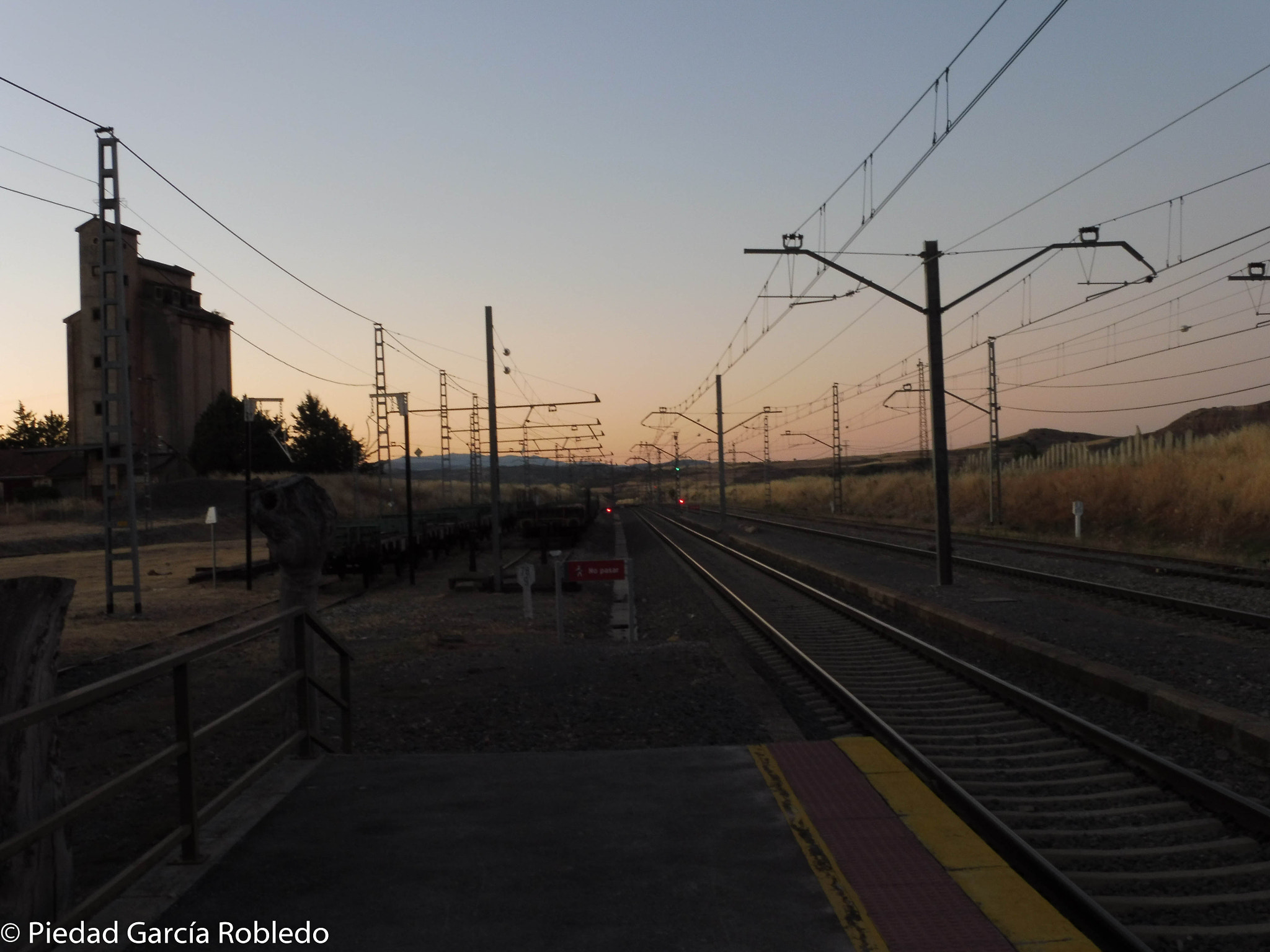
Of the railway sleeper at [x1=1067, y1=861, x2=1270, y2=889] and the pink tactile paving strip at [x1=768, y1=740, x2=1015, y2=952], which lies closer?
the pink tactile paving strip at [x1=768, y1=740, x2=1015, y2=952]

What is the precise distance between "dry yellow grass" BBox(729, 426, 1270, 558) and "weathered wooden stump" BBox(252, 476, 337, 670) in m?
25.9

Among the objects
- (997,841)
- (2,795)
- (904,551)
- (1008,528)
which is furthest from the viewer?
(1008,528)

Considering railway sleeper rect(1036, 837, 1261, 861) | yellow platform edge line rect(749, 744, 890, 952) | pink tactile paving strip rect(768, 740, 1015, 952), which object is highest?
yellow platform edge line rect(749, 744, 890, 952)

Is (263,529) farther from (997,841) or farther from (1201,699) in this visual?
(1201,699)

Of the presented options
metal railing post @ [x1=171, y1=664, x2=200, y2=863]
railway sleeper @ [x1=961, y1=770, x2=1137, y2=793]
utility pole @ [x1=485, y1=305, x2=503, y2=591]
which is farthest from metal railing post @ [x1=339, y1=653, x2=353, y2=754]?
utility pole @ [x1=485, y1=305, x2=503, y2=591]

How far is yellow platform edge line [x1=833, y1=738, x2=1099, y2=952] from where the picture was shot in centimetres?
402

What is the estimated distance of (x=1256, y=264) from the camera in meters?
26.0

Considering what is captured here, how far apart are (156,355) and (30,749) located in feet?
245

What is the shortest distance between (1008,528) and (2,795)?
43653mm

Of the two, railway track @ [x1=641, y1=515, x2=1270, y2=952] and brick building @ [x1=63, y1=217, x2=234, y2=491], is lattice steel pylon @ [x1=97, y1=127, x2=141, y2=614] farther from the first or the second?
brick building @ [x1=63, y1=217, x2=234, y2=491]

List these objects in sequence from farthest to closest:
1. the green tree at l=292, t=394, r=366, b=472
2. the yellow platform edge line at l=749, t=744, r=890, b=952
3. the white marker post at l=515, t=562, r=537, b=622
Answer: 1. the green tree at l=292, t=394, r=366, b=472
2. the white marker post at l=515, t=562, r=537, b=622
3. the yellow platform edge line at l=749, t=744, r=890, b=952

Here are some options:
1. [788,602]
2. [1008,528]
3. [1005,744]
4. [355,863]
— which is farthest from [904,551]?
[355,863]

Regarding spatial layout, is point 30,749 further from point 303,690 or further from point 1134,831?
point 1134,831

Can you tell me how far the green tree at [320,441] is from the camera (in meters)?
92.7
